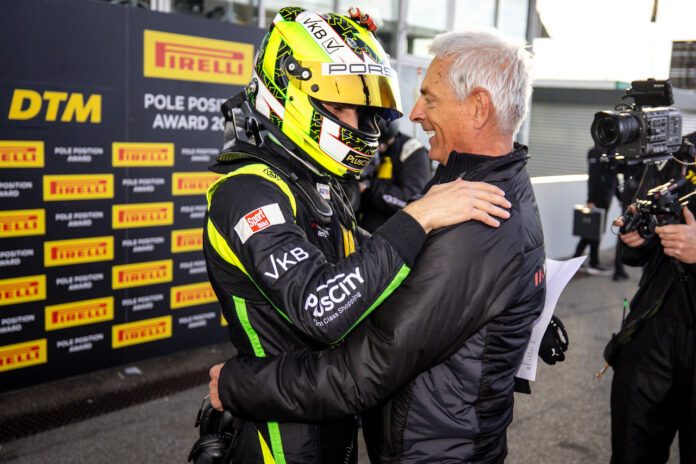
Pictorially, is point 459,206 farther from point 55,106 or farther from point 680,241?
point 55,106

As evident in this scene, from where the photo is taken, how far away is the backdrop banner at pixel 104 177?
3906 mm

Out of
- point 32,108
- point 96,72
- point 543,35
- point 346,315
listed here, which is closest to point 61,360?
point 32,108

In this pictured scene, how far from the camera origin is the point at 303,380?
57.1 inches

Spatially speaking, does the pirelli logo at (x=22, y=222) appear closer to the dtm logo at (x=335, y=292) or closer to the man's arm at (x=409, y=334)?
the man's arm at (x=409, y=334)

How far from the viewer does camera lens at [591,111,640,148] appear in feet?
7.64

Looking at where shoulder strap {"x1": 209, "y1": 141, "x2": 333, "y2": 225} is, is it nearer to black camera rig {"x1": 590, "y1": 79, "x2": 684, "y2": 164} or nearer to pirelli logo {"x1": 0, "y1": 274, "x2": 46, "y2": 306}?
black camera rig {"x1": 590, "y1": 79, "x2": 684, "y2": 164}

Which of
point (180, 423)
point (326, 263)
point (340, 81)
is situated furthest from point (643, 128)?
point (180, 423)

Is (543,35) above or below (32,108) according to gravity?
above

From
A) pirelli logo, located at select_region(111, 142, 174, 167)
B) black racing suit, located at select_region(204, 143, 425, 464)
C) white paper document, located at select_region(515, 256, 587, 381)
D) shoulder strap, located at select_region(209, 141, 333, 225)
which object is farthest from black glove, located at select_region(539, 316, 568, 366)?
pirelli logo, located at select_region(111, 142, 174, 167)

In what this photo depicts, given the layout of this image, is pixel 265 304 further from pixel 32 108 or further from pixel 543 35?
pixel 543 35

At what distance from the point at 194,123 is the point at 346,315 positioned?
3.73 m

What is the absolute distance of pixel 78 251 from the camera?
13.9 feet

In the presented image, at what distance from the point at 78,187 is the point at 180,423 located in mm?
1700

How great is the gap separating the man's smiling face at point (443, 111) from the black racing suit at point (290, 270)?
364 millimetres
